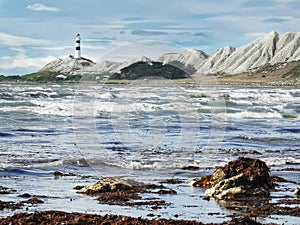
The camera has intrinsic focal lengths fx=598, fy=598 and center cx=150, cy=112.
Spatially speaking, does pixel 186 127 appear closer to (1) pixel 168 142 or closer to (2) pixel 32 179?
(1) pixel 168 142

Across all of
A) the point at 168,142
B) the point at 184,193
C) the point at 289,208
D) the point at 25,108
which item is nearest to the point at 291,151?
the point at 168,142

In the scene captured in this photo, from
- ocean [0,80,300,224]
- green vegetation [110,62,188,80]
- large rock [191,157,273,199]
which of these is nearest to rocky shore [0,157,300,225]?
large rock [191,157,273,199]

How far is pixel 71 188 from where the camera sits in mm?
17656

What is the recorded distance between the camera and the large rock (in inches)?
642

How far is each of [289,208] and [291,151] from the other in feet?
52.4

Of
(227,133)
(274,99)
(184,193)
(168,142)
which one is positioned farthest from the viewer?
(274,99)

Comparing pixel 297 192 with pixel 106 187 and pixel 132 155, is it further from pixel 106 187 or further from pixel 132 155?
pixel 132 155

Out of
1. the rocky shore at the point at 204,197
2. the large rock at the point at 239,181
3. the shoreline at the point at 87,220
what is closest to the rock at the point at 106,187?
the rocky shore at the point at 204,197

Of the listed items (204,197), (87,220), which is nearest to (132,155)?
(204,197)

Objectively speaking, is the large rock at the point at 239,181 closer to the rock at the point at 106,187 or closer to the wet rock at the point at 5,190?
the rock at the point at 106,187

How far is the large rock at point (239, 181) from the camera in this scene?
53.5 ft

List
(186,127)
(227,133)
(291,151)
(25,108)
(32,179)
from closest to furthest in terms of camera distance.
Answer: (32,179)
(291,151)
(227,133)
(186,127)
(25,108)

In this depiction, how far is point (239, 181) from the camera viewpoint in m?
16.8

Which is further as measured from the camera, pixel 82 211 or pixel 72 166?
pixel 72 166
